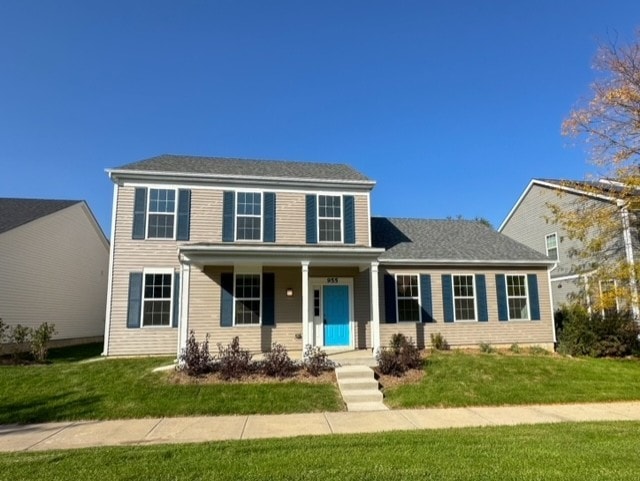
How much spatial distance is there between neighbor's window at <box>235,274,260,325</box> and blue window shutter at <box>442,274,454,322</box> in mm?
6523

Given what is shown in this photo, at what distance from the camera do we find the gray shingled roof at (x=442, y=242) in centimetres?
1535

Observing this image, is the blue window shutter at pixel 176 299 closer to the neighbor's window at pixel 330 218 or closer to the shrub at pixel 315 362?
the shrub at pixel 315 362

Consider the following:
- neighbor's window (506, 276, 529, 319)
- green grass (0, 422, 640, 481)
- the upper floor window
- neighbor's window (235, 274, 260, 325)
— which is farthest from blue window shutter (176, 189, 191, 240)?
the upper floor window

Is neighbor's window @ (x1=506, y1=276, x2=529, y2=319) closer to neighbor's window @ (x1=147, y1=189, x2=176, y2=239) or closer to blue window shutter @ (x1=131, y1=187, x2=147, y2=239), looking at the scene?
neighbor's window @ (x1=147, y1=189, x2=176, y2=239)

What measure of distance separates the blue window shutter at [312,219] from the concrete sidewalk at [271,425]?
23.3 feet

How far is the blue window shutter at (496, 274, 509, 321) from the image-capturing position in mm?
15289

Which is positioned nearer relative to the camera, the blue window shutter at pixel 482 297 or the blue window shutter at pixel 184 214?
the blue window shutter at pixel 184 214

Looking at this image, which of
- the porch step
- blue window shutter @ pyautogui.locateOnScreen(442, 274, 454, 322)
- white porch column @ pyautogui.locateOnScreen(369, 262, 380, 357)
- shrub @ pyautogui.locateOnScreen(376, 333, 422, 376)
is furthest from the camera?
blue window shutter @ pyautogui.locateOnScreen(442, 274, 454, 322)

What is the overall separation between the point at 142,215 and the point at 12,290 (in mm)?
6490

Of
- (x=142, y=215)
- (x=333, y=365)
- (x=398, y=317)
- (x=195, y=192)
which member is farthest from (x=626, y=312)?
(x=142, y=215)

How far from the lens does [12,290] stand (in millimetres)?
15922

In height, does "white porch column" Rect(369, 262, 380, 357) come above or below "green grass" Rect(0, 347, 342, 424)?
above

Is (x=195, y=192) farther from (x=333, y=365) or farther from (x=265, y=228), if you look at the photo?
(x=333, y=365)

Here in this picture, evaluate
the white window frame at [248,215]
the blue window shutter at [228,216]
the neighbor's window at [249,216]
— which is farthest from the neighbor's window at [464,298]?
the blue window shutter at [228,216]
